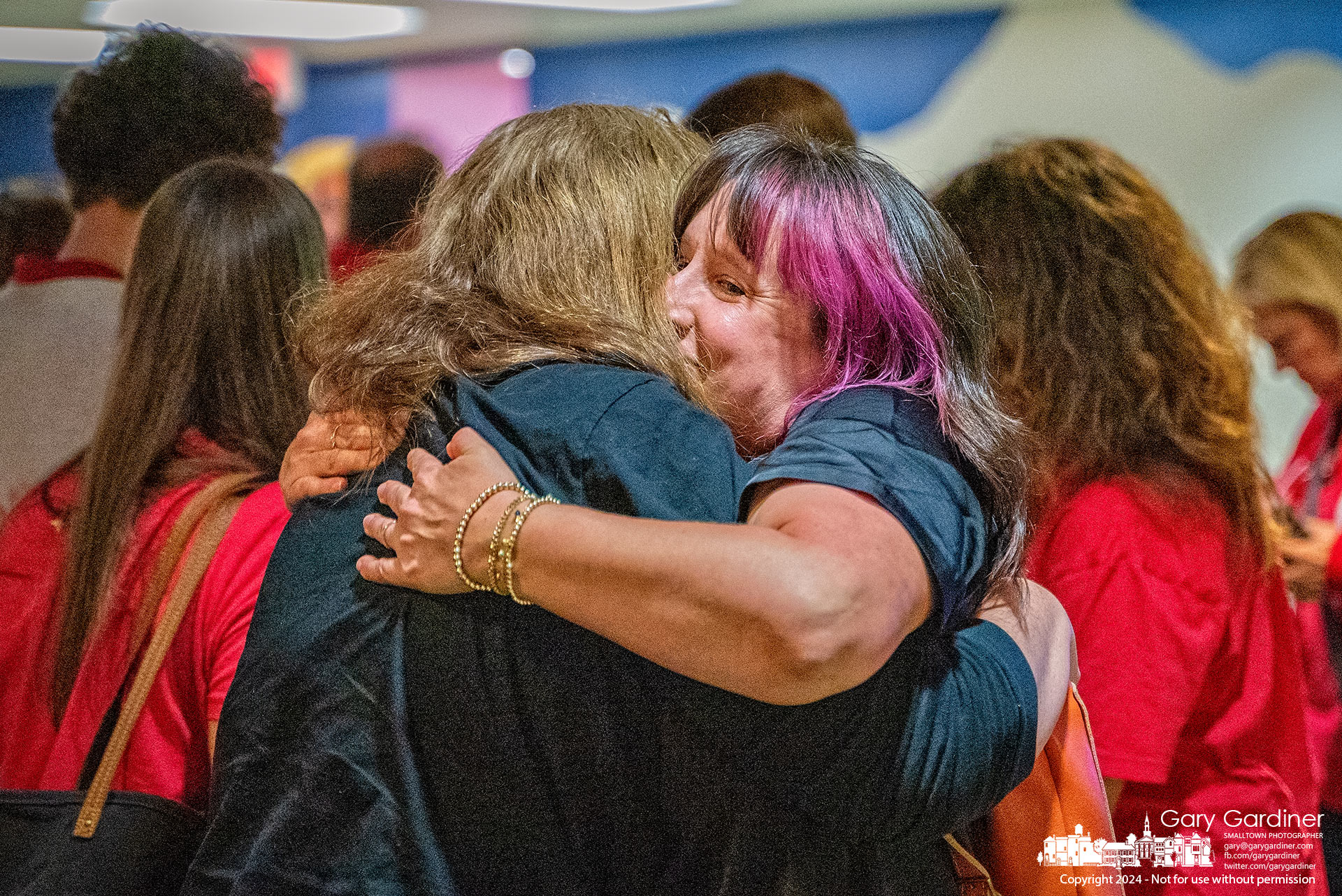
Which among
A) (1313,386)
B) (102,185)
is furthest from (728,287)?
(1313,386)

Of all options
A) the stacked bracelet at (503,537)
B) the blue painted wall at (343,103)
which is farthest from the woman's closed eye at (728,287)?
the blue painted wall at (343,103)

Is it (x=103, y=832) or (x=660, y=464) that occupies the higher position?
(x=660, y=464)

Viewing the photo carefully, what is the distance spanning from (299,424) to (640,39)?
7.46ft

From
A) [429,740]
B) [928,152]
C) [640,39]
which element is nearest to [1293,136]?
[928,152]

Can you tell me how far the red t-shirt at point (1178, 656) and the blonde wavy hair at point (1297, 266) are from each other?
1.06 meters

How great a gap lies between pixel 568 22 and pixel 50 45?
1551 millimetres

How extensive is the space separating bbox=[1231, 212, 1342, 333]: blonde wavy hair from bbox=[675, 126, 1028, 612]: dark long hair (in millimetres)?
1659

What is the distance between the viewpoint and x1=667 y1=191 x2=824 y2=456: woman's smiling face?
1.15 meters

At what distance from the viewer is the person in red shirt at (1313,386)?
2139mm

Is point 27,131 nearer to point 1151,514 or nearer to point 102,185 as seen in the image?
point 102,185

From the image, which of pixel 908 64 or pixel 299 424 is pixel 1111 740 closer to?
pixel 299 424

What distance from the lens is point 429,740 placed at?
102cm

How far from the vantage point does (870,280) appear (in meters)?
1.12

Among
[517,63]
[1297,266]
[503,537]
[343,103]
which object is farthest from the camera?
[517,63]
